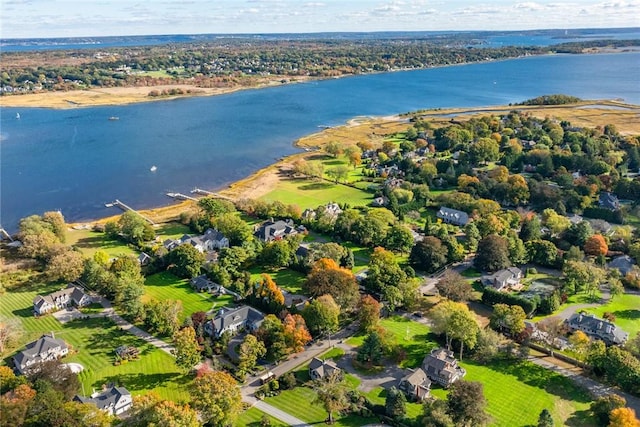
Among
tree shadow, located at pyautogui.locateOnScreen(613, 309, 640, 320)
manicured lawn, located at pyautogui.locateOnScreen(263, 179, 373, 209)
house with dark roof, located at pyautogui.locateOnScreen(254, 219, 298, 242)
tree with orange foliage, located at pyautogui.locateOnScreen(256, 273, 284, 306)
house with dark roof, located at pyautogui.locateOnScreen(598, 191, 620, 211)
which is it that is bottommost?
tree shadow, located at pyautogui.locateOnScreen(613, 309, 640, 320)

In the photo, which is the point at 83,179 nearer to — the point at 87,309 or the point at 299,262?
the point at 87,309

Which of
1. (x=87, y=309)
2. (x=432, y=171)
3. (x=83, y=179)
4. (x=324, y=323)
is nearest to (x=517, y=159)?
(x=432, y=171)

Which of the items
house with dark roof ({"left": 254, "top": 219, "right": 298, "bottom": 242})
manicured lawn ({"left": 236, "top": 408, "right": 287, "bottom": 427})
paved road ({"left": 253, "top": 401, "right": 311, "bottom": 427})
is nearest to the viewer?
manicured lawn ({"left": 236, "top": 408, "right": 287, "bottom": 427})

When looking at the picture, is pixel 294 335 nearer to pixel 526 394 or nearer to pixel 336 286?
pixel 336 286

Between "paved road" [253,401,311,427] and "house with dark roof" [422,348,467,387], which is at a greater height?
"house with dark roof" [422,348,467,387]

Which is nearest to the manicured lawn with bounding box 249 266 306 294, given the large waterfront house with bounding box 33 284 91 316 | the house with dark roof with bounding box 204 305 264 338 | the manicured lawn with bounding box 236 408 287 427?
the house with dark roof with bounding box 204 305 264 338

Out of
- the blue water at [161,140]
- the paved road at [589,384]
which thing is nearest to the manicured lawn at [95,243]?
the blue water at [161,140]

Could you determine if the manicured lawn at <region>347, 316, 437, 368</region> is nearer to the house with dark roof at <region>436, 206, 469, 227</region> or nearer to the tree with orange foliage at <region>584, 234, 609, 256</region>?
the tree with orange foliage at <region>584, 234, 609, 256</region>
